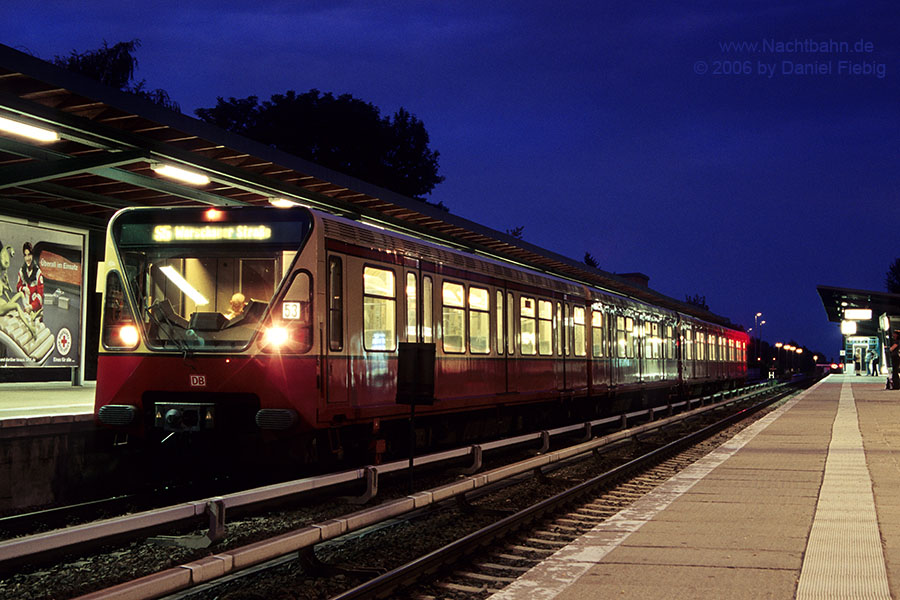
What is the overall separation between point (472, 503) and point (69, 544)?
646 cm

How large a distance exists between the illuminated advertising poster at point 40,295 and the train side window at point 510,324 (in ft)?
25.6

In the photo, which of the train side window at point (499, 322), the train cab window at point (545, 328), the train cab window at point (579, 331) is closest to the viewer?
the train side window at point (499, 322)

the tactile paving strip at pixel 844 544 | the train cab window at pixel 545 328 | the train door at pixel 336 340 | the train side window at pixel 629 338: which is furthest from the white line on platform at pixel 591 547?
the train side window at pixel 629 338

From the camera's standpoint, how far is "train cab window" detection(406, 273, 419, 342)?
39.7 feet

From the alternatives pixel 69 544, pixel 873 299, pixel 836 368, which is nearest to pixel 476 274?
pixel 69 544

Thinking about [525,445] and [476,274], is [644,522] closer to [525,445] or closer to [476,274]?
[476,274]

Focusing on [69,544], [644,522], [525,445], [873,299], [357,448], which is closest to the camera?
[69,544]

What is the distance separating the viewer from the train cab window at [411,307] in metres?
12.1

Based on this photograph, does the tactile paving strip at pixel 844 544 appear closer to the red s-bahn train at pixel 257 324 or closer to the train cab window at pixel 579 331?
A: the red s-bahn train at pixel 257 324

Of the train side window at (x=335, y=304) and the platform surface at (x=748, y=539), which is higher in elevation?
the train side window at (x=335, y=304)

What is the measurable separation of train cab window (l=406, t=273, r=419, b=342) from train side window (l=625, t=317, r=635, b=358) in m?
12.0

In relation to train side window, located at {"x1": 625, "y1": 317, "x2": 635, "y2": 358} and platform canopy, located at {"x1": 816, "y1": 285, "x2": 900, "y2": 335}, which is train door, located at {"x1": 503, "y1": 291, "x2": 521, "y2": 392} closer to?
train side window, located at {"x1": 625, "y1": 317, "x2": 635, "y2": 358}

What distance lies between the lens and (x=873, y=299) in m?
46.5

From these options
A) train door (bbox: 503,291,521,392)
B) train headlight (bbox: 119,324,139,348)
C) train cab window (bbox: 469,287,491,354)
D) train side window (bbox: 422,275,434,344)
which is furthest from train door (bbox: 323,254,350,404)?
train door (bbox: 503,291,521,392)
